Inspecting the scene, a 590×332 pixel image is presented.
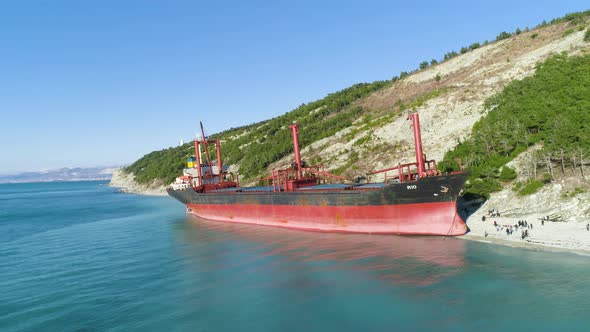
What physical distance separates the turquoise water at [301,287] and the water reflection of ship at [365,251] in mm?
134

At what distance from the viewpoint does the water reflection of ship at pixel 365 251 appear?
76.5ft

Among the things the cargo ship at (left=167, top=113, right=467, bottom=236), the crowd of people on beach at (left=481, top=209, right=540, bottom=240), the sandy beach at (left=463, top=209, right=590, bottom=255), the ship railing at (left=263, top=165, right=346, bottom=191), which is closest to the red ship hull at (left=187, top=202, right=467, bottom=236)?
the cargo ship at (left=167, top=113, right=467, bottom=236)

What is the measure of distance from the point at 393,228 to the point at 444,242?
458 cm

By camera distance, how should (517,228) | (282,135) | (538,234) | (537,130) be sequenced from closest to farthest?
(538,234)
(517,228)
(537,130)
(282,135)

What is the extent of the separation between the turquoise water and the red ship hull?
3.85 ft

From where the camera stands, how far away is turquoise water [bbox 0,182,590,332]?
17688mm

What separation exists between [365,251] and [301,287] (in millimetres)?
8113

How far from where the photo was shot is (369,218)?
33375 millimetres

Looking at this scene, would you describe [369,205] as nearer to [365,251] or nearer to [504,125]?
[365,251]

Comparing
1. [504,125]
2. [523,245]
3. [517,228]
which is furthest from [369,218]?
[504,125]

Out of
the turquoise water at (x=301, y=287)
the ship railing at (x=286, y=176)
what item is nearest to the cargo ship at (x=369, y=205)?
the ship railing at (x=286, y=176)

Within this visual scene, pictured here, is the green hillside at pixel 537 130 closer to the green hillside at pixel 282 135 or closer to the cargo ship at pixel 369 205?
the cargo ship at pixel 369 205

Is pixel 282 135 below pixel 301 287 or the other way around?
→ the other way around

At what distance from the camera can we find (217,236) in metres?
38.9
